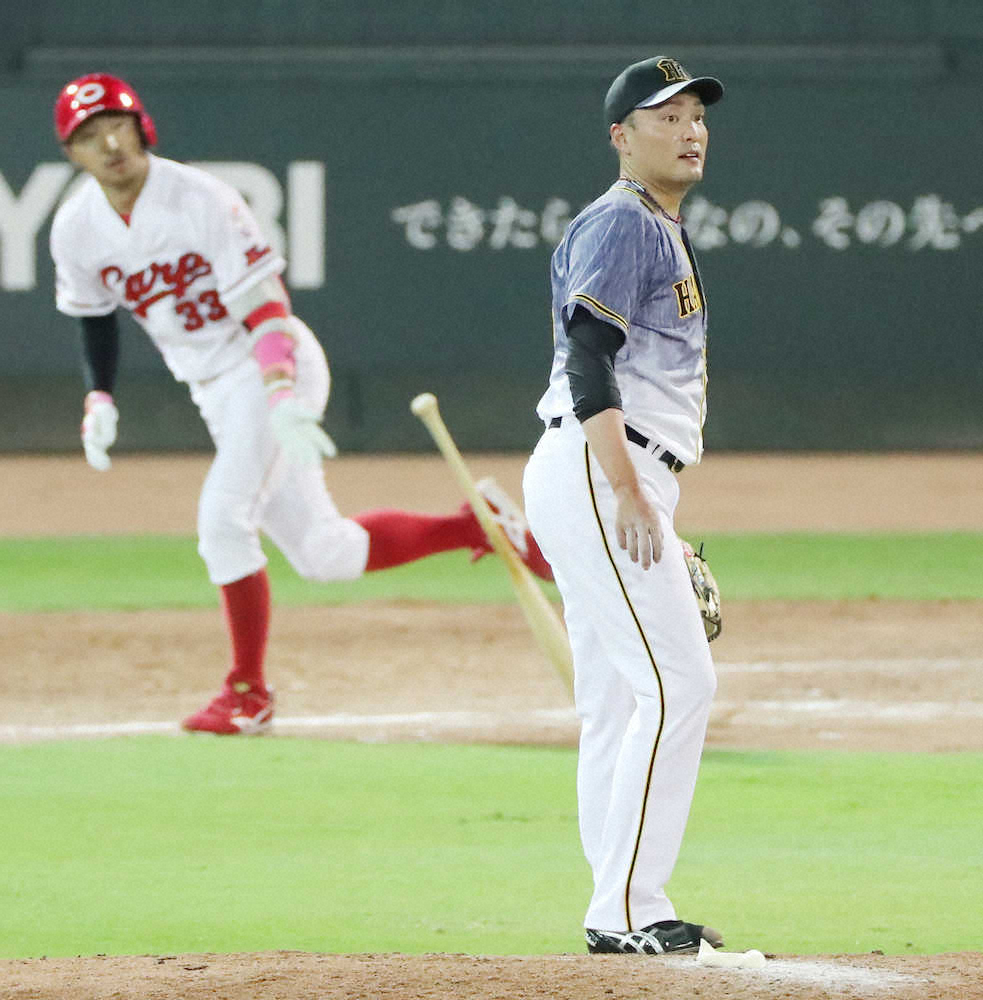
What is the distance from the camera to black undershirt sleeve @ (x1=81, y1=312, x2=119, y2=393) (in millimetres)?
6383

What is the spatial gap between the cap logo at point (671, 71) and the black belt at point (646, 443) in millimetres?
599

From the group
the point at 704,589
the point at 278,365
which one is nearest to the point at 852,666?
the point at 278,365

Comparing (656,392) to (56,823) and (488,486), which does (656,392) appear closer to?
(56,823)

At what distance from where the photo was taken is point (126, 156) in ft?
19.5

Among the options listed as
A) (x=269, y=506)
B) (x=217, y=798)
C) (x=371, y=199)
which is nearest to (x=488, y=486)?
(x=269, y=506)

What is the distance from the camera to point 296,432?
590 centimetres

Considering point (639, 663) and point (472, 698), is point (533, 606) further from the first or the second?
point (639, 663)

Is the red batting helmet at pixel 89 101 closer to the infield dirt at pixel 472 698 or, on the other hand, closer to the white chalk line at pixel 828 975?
the infield dirt at pixel 472 698

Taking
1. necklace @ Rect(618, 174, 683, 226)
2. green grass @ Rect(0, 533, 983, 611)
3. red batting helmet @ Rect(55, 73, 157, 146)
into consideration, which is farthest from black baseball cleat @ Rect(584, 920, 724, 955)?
green grass @ Rect(0, 533, 983, 611)

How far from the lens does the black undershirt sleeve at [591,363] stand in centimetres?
330

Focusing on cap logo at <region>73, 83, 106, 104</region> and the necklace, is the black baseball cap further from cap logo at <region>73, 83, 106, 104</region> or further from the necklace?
cap logo at <region>73, 83, 106, 104</region>

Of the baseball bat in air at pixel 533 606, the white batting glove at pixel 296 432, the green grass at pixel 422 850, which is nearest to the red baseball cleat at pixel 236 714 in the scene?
the green grass at pixel 422 850

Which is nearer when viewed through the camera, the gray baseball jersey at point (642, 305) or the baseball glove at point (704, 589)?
the gray baseball jersey at point (642, 305)

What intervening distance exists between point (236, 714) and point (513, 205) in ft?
30.5
